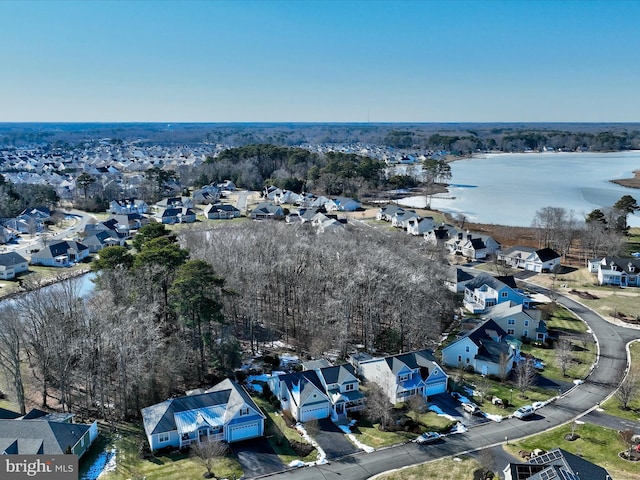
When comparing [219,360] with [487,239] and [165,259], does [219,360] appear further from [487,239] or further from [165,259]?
[487,239]

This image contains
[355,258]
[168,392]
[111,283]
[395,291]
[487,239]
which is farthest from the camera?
[487,239]

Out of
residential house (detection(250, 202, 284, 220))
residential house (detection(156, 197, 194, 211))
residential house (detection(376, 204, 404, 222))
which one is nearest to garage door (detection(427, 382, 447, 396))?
residential house (detection(376, 204, 404, 222))

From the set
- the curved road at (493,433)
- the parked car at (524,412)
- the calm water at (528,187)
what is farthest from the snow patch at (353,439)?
the calm water at (528,187)

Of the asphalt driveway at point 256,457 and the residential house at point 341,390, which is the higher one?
the residential house at point 341,390

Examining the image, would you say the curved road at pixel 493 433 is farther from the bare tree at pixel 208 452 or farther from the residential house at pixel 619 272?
the residential house at pixel 619 272

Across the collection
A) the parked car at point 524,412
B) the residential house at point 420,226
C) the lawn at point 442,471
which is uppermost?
the residential house at point 420,226

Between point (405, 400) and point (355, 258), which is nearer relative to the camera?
point (405, 400)

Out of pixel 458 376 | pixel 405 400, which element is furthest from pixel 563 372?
pixel 405 400
